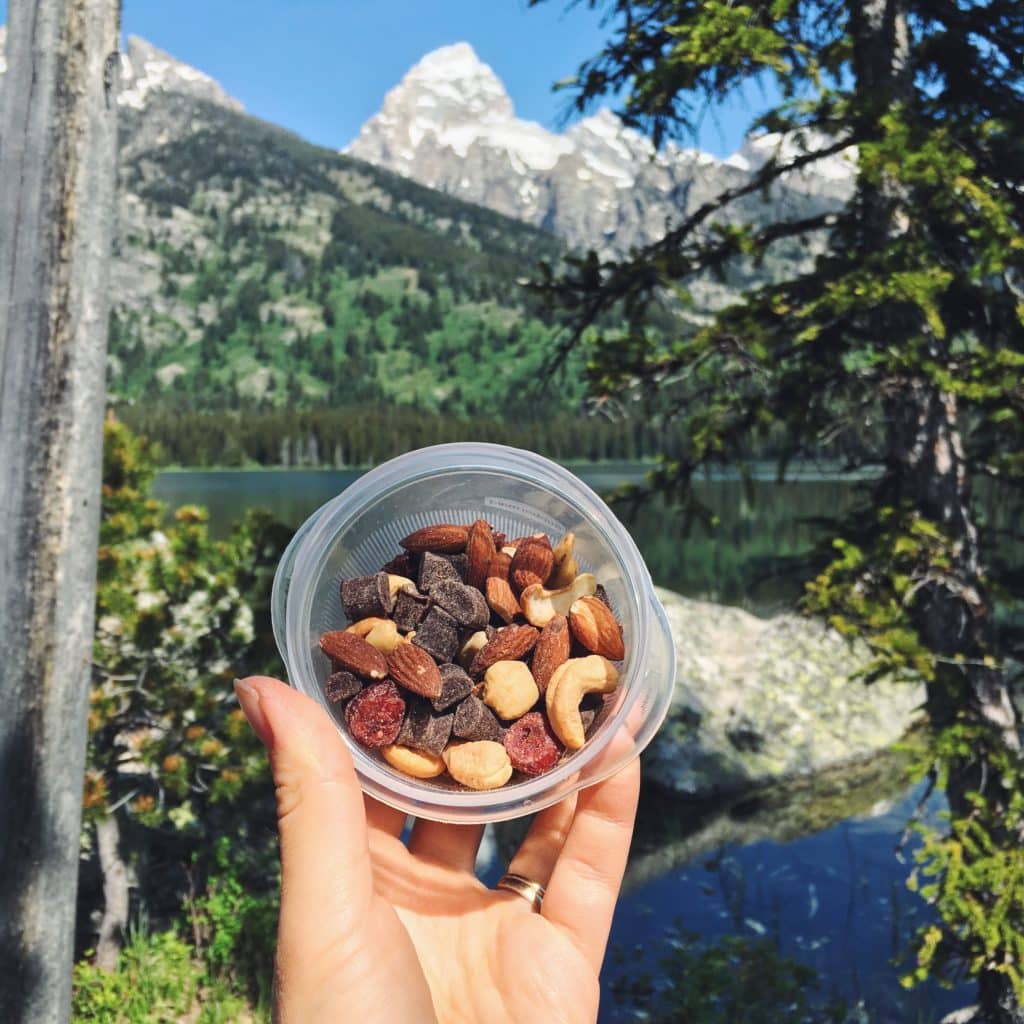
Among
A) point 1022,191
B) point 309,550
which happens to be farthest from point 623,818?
point 1022,191

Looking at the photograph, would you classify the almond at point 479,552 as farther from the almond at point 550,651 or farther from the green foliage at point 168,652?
the green foliage at point 168,652

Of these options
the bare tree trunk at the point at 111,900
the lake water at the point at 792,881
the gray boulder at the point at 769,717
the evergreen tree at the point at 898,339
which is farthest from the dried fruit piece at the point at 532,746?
the gray boulder at the point at 769,717

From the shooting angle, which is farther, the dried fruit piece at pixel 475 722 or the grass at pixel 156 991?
the grass at pixel 156 991

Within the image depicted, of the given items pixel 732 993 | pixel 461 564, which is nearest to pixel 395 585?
pixel 461 564

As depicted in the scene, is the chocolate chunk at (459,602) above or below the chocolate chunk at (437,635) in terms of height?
above

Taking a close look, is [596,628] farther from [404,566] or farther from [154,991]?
[154,991]

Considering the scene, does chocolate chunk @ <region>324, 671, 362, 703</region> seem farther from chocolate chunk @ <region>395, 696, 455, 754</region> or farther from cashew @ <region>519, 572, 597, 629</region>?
cashew @ <region>519, 572, 597, 629</region>

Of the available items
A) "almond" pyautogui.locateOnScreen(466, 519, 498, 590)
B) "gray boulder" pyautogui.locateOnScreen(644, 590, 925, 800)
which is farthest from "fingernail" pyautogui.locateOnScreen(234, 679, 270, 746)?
"gray boulder" pyautogui.locateOnScreen(644, 590, 925, 800)
